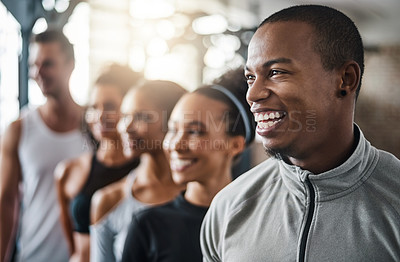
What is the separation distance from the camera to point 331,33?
730 millimetres

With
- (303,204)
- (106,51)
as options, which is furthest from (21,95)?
(303,204)

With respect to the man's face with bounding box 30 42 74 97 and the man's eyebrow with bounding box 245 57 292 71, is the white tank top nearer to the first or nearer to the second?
the man's face with bounding box 30 42 74 97

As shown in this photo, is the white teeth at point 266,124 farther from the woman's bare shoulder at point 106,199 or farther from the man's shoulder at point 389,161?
the woman's bare shoulder at point 106,199

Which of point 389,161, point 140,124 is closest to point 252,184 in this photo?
point 389,161

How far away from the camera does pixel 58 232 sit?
168 centimetres

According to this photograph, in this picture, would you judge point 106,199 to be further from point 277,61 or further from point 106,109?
point 277,61

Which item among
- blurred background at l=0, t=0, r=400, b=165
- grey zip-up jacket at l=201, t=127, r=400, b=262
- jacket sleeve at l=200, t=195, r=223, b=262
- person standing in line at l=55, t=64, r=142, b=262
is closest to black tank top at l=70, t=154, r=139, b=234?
person standing in line at l=55, t=64, r=142, b=262

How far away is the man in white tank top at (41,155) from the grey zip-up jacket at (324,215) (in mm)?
933

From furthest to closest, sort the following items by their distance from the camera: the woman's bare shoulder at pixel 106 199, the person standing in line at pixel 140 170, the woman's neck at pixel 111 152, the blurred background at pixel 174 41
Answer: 1. the woman's neck at pixel 111 152
2. the woman's bare shoulder at pixel 106 199
3. the person standing in line at pixel 140 170
4. the blurred background at pixel 174 41

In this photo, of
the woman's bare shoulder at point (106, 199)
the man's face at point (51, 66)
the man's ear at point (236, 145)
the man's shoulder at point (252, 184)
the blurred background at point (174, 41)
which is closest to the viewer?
the man's shoulder at point (252, 184)

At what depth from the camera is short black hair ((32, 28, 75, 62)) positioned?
1659 millimetres

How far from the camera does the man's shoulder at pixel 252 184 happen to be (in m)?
0.85

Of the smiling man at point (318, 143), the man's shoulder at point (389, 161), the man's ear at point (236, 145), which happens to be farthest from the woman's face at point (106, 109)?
the man's shoulder at point (389, 161)

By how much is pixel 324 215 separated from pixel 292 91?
0.66 ft
